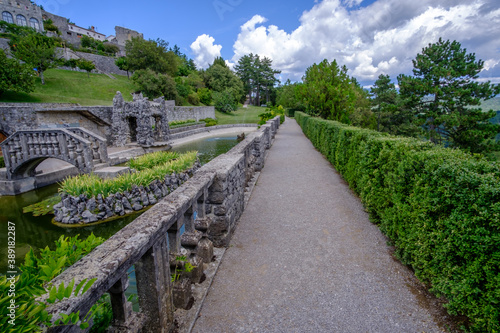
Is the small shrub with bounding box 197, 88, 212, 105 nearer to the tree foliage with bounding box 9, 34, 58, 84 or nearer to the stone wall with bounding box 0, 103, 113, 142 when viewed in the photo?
the tree foliage with bounding box 9, 34, 58, 84

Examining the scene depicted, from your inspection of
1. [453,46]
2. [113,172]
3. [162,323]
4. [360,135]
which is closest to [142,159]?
[113,172]

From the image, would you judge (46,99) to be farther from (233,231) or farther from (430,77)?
(430,77)

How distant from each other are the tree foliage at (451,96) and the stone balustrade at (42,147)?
2632 centimetres

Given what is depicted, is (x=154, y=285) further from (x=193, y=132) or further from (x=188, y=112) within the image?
(x=188, y=112)

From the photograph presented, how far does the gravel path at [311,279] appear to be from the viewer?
279 cm

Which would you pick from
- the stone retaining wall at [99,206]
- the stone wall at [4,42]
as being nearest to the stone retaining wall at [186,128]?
the stone retaining wall at [99,206]

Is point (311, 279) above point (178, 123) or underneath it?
underneath

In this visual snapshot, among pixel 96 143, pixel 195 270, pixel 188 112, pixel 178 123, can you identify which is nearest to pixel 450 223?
pixel 195 270

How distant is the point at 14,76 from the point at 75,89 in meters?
12.9

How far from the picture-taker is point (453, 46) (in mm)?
23109

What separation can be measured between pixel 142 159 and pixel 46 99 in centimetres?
2374

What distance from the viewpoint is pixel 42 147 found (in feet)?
36.1

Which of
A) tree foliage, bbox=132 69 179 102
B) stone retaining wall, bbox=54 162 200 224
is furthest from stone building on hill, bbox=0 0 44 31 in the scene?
stone retaining wall, bbox=54 162 200 224

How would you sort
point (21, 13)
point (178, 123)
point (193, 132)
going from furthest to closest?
point (21, 13), point (178, 123), point (193, 132)
